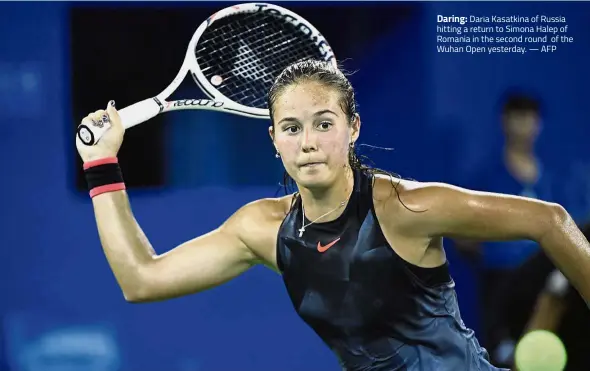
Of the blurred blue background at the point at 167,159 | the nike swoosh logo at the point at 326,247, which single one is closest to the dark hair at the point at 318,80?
the nike swoosh logo at the point at 326,247

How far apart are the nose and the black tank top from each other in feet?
0.74

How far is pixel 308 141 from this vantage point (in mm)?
2701

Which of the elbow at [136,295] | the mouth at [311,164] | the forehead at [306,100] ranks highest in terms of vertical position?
the forehead at [306,100]

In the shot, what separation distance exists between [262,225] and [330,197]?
275mm

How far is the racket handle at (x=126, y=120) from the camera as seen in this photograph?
3029 mm

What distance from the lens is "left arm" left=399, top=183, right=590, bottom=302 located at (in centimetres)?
269

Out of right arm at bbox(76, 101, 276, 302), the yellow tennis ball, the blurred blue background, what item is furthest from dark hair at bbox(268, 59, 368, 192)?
the blurred blue background

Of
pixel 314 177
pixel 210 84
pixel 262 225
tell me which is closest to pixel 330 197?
pixel 314 177

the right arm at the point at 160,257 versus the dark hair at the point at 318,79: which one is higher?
the dark hair at the point at 318,79

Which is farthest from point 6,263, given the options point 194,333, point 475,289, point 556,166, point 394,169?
point 556,166

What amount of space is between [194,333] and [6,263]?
41.6 inches

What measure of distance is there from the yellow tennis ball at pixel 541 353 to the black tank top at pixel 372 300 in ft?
6.29

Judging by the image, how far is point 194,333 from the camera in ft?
17.4

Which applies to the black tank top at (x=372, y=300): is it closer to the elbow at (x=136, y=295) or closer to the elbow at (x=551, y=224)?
the elbow at (x=551, y=224)
